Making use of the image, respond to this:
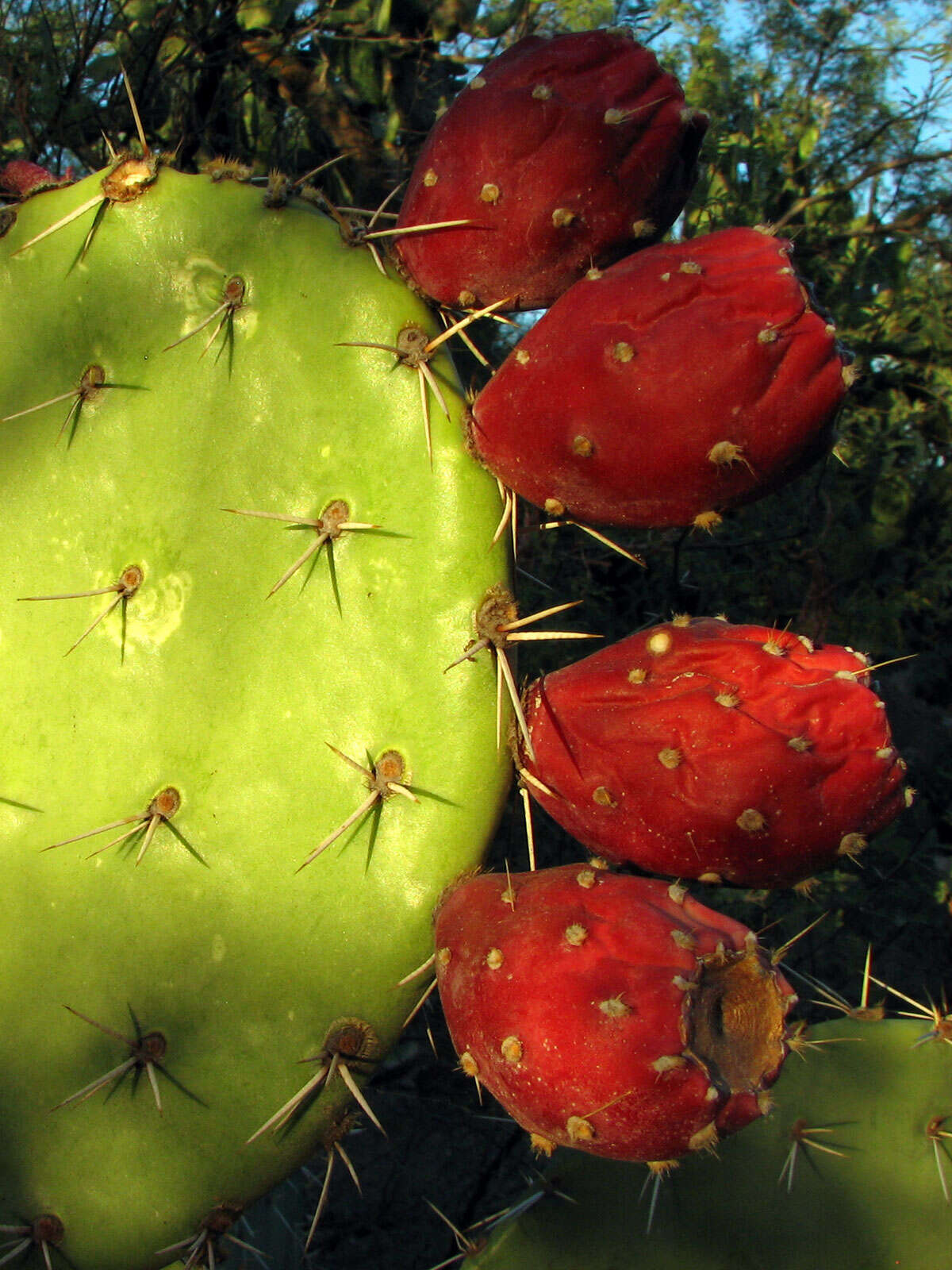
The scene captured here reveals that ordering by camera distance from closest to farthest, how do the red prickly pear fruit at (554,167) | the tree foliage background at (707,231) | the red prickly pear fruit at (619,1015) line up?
the red prickly pear fruit at (619,1015) → the red prickly pear fruit at (554,167) → the tree foliage background at (707,231)

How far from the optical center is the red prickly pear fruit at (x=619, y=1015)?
2.79ft

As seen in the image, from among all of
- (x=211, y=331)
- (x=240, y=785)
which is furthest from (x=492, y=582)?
(x=211, y=331)

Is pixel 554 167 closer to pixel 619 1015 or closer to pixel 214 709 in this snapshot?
pixel 214 709

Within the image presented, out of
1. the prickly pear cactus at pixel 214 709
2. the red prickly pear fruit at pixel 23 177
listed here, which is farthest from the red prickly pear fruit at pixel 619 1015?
the red prickly pear fruit at pixel 23 177

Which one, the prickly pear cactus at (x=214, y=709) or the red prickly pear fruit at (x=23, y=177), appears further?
the red prickly pear fruit at (x=23, y=177)

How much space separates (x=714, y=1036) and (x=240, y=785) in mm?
570

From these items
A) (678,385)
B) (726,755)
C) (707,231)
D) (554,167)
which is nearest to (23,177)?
(554,167)

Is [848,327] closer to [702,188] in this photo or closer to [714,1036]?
[702,188]

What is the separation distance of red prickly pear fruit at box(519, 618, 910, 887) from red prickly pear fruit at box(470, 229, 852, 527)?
15 cm

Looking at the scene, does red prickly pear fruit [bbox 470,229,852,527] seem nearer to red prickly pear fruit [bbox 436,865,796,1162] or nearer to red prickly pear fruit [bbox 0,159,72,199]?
red prickly pear fruit [bbox 436,865,796,1162]

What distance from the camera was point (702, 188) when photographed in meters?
2.36

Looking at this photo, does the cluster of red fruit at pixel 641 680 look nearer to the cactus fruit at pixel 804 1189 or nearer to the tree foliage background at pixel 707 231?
the cactus fruit at pixel 804 1189

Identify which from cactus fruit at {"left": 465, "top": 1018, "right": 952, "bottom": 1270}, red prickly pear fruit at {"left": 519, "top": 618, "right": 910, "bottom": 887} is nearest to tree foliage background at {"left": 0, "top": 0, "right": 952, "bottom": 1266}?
cactus fruit at {"left": 465, "top": 1018, "right": 952, "bottom": 1270}

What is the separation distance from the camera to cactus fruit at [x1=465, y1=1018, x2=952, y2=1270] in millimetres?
1328
